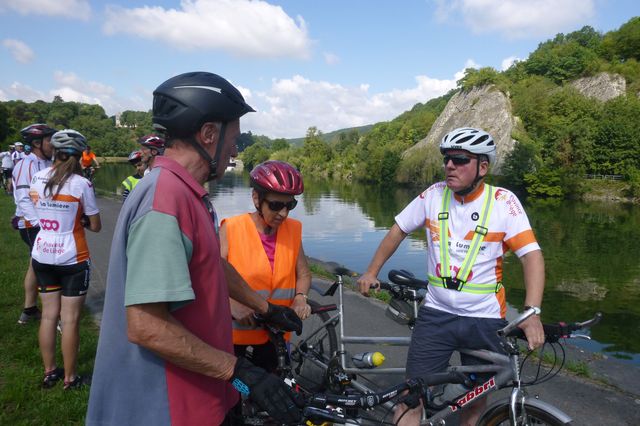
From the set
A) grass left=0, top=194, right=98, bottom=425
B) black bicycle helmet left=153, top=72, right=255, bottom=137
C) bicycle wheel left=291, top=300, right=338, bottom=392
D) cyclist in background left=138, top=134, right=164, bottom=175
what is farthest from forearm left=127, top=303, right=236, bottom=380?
Answer: cyclist in background left=138, top=134, right=164, bottom=175

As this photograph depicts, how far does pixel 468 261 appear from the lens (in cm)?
295

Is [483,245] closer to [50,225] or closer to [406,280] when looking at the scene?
[406,280]

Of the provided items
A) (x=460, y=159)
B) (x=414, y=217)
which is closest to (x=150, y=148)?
(x=414, y=217)

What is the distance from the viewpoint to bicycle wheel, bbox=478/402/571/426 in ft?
8.49

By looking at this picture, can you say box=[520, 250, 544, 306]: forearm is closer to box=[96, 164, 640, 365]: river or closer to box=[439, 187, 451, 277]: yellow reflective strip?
box=[439, 187, 451, 277]: yellow reflective strip

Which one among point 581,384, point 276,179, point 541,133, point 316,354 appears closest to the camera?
point 276,179

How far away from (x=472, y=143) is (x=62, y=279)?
12.2 feet

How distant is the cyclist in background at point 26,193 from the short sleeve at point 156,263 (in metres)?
4.69

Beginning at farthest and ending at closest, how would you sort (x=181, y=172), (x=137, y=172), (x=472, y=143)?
(x=137, y=172) < (x=472, y=143) < (x=181, y=172)

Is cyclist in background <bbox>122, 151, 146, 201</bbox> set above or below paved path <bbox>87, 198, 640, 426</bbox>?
above

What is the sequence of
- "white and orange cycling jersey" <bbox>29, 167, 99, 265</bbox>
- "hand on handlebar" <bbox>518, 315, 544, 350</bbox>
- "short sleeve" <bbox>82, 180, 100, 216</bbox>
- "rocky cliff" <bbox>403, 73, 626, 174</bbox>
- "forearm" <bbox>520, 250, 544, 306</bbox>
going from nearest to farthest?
"hand on handlebar" <bbox>518, 315, 544, 350</bbox>
"forearm" <bbox>520, 250, 544, 306</bbox>
"white and orange cycling jersey" <bbox>29, 167, 99, 265</bbox>
"short sleeve" <bbox>82, 180, 100, 216</bbox>
"rocky cliff" <bbox>403, 73, 626, 174</bbox>

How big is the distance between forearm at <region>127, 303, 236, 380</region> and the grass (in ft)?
9.15

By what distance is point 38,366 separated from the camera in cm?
445

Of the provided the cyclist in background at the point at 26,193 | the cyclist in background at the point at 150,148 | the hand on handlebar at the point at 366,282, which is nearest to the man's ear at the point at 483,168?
the hand on handlebar at the point at 366,282
